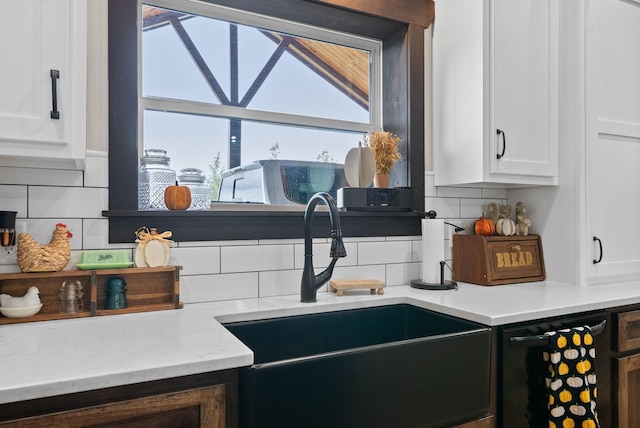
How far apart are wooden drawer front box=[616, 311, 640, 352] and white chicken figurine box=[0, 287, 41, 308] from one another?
201 cm

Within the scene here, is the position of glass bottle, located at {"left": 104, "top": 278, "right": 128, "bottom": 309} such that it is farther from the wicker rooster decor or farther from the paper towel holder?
the paper towel holder

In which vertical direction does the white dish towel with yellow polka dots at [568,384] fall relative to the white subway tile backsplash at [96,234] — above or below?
below

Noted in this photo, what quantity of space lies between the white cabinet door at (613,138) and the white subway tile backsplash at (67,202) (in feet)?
6.74

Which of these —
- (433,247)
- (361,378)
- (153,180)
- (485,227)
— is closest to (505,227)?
(485,227)

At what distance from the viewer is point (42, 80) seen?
3.84 ft

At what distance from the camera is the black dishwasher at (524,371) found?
142cm

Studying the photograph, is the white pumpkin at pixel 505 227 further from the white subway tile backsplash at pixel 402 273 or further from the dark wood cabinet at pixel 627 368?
the dark wood cabinet at pixel 627 368

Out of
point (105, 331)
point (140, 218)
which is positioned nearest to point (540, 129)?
point (140, 218)

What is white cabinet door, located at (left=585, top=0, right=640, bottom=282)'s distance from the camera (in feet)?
6.79

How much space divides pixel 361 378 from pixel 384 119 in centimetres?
148

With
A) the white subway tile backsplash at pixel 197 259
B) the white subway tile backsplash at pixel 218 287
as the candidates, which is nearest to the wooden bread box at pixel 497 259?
the white subway tile backsplash at pixel 218 287

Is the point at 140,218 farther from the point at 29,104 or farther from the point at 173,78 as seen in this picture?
the point at 173,78

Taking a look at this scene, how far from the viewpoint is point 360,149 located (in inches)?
77.7

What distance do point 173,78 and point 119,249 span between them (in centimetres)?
76
